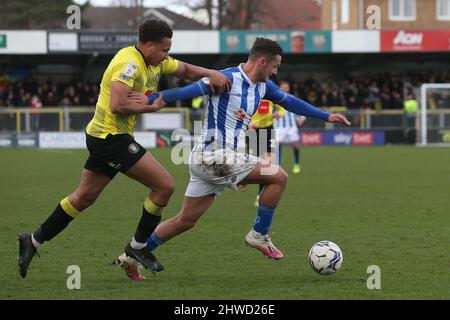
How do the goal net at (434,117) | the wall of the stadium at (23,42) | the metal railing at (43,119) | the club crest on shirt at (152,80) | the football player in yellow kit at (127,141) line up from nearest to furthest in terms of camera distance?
1. the football player in yellow kit at (127,141)
2. the club crest on shirt at (152,80)
3. the metal railing at (43,119)
4. the goal net at (434,117)
5. the wall of the stadium at (23,42)

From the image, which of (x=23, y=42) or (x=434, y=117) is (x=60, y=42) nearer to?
(x=23, y=42)

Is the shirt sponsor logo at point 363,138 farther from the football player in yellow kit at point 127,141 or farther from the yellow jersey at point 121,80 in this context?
the yellow jersey at point 121,80

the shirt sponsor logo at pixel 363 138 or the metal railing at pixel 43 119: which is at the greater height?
the metal railing at pixel 43 119

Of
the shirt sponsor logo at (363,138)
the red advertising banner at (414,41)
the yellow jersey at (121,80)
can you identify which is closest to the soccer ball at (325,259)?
the yellow jersey at (121,80)

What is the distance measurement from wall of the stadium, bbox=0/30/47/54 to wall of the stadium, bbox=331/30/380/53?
1207 cm

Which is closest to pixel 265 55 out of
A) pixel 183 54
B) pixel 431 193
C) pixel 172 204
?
pixel 172 204

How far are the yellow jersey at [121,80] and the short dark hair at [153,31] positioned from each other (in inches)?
5.8

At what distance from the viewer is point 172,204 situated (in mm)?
13648

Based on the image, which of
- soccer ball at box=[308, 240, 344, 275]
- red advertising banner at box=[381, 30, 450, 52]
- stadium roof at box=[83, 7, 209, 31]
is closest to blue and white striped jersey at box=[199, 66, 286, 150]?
soccer ball at box=[308, 240, 344, 275]

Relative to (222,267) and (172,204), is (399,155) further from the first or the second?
(222,267)

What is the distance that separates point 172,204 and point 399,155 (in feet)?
47.7

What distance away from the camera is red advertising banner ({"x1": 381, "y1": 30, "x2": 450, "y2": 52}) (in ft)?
123

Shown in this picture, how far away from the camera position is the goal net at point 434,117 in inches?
1303
